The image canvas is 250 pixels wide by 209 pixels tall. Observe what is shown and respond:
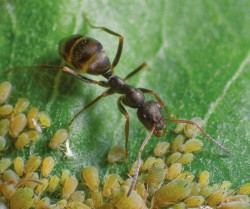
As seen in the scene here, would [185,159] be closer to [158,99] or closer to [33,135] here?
[158,99]

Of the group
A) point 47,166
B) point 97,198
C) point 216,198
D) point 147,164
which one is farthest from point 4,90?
point 216,198

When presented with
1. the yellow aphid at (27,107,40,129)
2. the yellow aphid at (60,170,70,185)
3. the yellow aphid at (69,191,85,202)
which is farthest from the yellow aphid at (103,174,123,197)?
the yellow aphid at (27,107,40,129)

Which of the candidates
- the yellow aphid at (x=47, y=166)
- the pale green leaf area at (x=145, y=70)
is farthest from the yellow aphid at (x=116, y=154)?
the yellow aphid at (x=47, y=166)

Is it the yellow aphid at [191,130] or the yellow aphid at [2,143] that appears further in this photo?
the yellow aphid at [191,130]

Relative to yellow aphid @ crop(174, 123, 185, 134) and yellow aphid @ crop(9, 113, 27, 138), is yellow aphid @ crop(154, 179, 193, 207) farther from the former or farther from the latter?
yellow aphid @ crop(9, 113, 27, 138)

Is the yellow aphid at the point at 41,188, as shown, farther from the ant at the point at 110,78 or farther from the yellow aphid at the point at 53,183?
the ant at the point at 110,78

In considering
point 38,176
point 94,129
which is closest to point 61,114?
point 94,129
